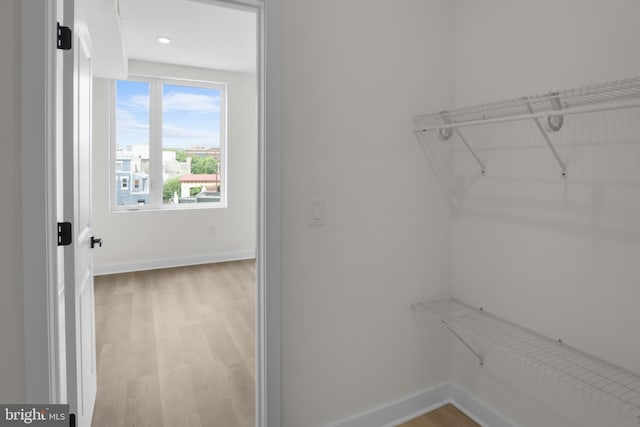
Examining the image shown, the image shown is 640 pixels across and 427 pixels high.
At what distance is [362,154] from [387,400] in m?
1.27

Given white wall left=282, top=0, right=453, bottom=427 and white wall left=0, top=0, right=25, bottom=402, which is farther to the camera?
white wall left=282, top=0, right=453, bottom=427

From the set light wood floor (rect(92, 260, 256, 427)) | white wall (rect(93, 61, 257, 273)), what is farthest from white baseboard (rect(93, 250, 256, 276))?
light wood floor (rect(92, 260, 256, 427))

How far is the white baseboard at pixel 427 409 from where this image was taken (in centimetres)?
193

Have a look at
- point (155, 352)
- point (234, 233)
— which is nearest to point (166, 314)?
point (155, 352)

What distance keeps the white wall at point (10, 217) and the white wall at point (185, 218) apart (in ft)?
11.1

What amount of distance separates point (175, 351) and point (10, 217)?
6.26 feet

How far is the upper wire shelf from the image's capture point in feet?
4.32

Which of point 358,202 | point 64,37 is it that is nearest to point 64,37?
point 64,37

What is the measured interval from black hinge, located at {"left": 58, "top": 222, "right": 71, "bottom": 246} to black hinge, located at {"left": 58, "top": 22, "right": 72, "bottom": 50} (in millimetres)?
598

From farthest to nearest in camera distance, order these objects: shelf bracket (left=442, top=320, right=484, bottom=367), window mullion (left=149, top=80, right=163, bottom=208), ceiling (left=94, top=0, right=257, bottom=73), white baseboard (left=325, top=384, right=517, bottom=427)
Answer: window mullion (left=149, top=80, right=163, bottom=208)
ceiling (left=94, top=0, right=257, bottom=73)
shelf bracket (left=442, top=320, right=484, bottom=367)
white baseboard (left=325, top=384, right=517, bottom=427)

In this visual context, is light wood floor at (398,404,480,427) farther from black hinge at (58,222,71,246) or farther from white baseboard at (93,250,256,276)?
white baseboard at (93,250,256,276)

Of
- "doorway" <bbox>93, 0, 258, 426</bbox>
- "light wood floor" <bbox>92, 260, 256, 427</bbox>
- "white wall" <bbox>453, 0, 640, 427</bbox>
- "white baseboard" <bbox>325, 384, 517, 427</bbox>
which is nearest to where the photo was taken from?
"white wall" <bbox>453, 0, 640, 427</bbox>

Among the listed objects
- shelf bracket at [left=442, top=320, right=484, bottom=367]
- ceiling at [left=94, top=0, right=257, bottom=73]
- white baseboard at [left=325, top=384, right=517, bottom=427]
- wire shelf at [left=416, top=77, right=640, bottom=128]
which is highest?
ceiling at [left=94, top=0, right=257, bottom=73]

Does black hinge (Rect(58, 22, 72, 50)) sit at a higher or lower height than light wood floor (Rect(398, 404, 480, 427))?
higher
